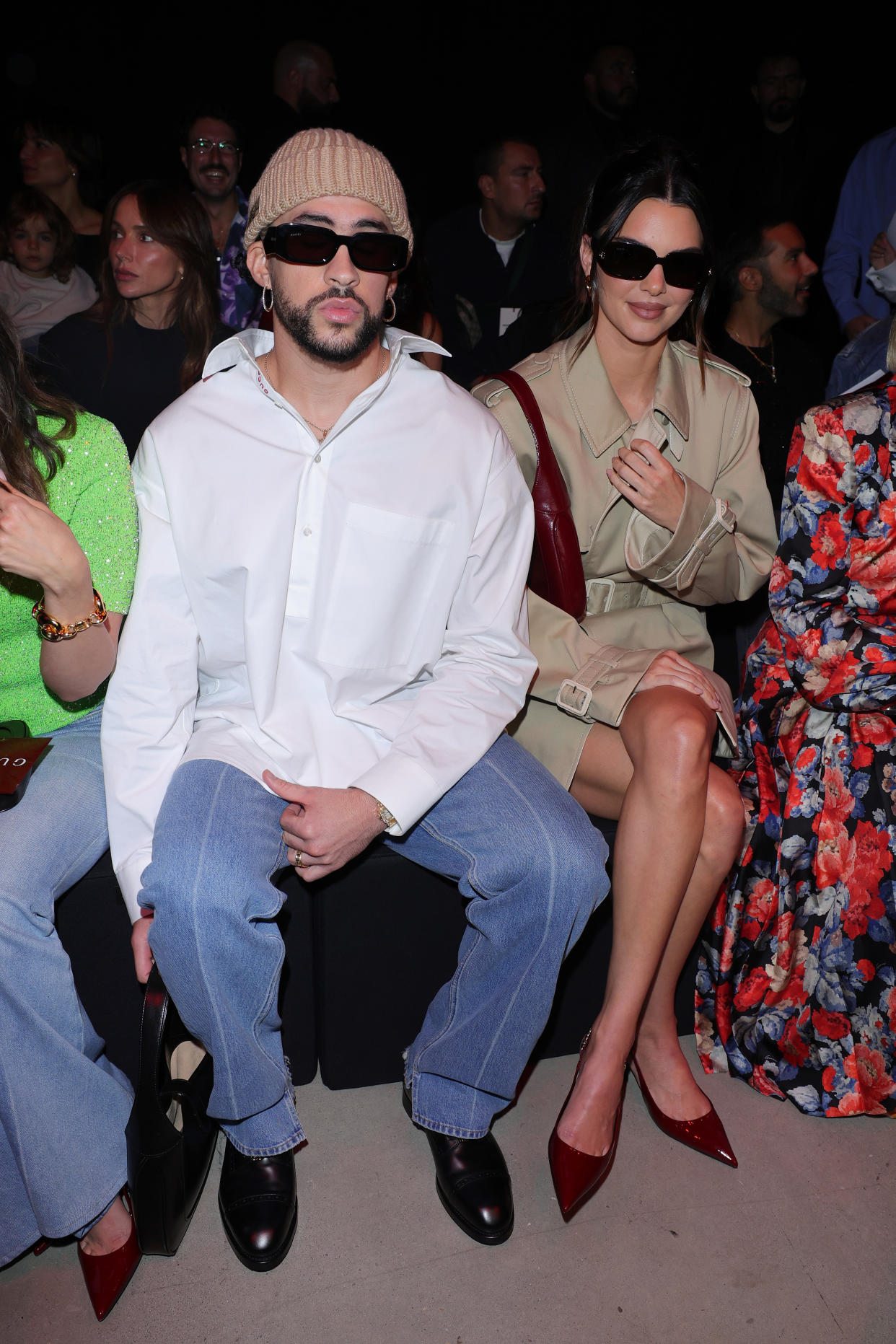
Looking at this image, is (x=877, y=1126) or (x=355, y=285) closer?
(x=355, y=285)

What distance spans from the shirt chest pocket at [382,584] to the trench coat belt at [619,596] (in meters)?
0.45

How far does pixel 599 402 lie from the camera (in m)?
2.13

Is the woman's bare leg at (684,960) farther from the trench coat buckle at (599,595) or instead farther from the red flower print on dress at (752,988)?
the trench coat buckle at (599,595)

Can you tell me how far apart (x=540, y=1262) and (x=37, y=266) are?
Result: 11.4 ft

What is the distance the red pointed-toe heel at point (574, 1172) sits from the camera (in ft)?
5.67

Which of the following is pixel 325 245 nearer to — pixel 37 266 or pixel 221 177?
pixel 221 177

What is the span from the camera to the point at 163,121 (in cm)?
532

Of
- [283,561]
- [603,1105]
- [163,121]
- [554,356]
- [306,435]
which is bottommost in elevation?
[603,1105]

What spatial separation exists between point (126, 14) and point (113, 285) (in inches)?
130

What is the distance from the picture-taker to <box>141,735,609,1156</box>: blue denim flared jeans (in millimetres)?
1543

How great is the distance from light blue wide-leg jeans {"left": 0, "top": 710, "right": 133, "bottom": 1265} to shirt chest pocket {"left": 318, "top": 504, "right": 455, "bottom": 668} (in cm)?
54

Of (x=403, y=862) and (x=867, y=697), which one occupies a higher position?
(x=867, y=697)

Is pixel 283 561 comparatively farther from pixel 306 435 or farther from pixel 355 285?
pixel 355 285

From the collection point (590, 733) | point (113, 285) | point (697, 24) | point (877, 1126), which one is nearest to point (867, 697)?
point (590, 733)
